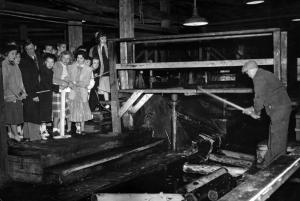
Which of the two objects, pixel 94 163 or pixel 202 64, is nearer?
pixel 94 163

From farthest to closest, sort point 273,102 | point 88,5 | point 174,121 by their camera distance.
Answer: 1. point 88,5
2. point 174,121
3. point 273,102

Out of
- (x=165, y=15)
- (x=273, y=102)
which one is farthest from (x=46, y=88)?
(x=165, y=15)

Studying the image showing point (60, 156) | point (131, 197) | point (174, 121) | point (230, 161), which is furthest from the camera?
point (174, 121)

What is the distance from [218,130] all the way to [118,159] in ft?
13.6

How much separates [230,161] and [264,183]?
3505 mm

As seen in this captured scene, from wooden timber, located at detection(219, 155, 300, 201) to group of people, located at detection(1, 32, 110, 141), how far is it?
438cm

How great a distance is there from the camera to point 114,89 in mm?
7773

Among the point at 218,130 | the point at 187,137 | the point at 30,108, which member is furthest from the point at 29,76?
the point at 218,130

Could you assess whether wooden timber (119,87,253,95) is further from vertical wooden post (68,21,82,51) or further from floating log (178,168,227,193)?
vertical wooden post (68,21,82,51)

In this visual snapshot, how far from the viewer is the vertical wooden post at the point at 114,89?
764 cm

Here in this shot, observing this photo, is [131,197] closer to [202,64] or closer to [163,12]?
[202,64]

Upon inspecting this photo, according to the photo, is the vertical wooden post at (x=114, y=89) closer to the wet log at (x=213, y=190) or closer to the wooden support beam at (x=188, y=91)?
the wooden support beam at (x=188, y=91)

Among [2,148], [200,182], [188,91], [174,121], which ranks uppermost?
[188,91]

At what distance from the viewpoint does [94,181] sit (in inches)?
231
